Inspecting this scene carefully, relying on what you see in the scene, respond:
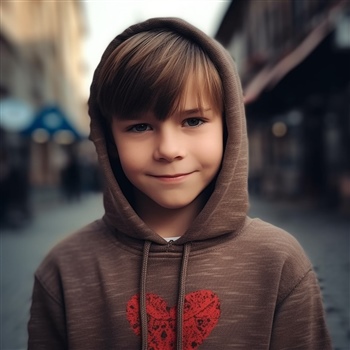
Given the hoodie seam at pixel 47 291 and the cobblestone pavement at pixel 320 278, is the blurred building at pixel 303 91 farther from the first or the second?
the hoodie seam at pixel 47 291

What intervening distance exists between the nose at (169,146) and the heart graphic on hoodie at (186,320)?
14.5 inches

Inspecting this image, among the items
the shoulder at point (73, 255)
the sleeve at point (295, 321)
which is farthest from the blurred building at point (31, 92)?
the sleeve at point (295, 321)

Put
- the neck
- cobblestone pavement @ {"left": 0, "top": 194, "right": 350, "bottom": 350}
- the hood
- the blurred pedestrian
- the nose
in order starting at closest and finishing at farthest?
1. the nose
2. the hood
3. the neck
4. cobblestone pavement @ {"left": 0, "top": 194, "right": 350, "bottom": 350}
5. the blurred pedestrian

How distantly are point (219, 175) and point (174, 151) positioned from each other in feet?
0.65

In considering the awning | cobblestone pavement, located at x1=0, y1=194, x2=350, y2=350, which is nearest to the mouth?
the awning

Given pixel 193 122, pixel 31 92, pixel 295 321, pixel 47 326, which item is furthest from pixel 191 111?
Result: pixel 31 92

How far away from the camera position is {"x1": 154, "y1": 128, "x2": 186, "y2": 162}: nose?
4.50 ft

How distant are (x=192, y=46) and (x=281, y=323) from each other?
775 mm

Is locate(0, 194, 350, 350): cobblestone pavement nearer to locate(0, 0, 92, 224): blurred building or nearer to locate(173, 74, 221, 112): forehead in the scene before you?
locate(173, 74, 221, 112): forehead

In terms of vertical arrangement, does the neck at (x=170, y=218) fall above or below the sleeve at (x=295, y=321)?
above

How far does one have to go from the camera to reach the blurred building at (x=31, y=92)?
11047 mm

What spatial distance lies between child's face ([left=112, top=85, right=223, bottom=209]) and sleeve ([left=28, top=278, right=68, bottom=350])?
43 centimetres

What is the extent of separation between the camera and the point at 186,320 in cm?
144

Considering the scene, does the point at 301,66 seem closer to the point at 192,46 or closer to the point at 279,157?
the point at 192,46
